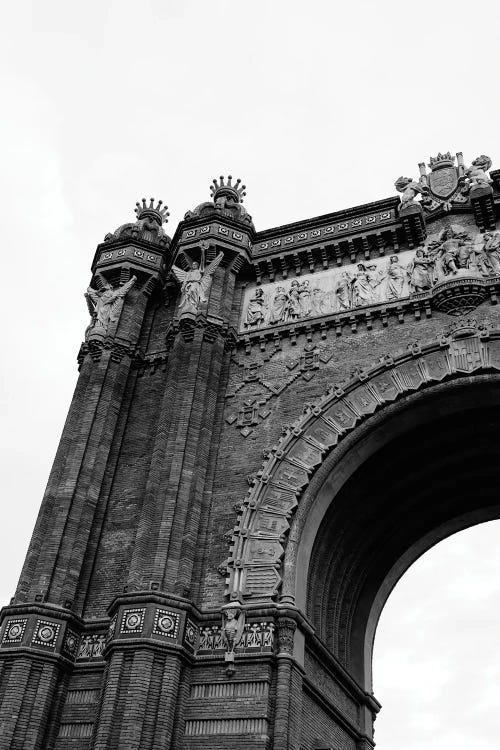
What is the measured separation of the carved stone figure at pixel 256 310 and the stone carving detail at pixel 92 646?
6951mm

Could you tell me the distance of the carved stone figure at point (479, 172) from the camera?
52.4 feet

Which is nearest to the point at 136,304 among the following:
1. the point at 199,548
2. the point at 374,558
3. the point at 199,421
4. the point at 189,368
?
the point at 189,368

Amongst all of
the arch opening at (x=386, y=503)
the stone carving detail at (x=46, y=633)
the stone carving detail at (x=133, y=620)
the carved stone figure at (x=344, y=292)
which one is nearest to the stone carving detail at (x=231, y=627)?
the arch opening at (x=386, y=503)

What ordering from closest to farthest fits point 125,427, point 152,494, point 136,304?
point 152,494
point 125,427
point 136,304

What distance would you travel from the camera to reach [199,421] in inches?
584

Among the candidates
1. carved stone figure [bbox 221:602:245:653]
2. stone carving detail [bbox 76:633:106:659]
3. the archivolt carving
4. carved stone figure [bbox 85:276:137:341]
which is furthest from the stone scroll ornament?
stone carving detail [bbox 76:633:106:659]

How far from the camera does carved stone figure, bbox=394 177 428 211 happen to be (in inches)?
658

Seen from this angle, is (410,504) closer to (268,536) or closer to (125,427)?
(268,536)

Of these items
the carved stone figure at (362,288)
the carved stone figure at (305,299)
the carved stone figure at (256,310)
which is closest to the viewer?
the carved stone figure at (362,288)

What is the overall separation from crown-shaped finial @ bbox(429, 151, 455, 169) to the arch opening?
19.0ft

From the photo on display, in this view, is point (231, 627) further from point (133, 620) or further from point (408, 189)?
point (408, 189)

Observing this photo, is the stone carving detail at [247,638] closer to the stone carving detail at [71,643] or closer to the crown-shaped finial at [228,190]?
the stone carving detail at [71,643]

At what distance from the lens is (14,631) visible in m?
12.8

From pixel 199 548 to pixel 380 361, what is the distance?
475cm
